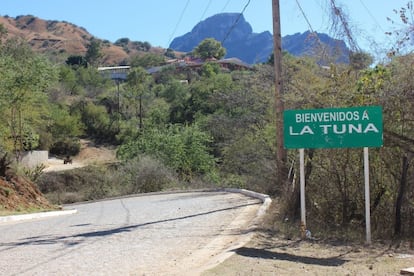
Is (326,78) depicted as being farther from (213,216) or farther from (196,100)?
(196,100)

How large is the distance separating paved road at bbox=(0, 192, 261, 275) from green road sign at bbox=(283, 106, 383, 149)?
2398mm

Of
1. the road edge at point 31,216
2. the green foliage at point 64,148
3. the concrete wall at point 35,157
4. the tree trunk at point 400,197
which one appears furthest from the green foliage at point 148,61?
the tree trunk at point 400,197

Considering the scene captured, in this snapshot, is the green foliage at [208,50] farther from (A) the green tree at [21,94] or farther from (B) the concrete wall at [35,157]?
(A) the green tree at [21,94]

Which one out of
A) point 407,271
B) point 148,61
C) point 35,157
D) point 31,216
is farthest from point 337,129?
point 148,61

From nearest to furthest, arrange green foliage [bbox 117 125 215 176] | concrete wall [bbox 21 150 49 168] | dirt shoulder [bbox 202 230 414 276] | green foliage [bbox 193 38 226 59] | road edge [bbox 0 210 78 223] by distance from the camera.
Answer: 1. dirt shoulder [bbox 202 230 414 276]
2. road edge [bbox 0 210 78 223]
3. green foliage [bbox 117 125 215 176]
4. concrete wall [bbox 21 150 49 168]
5. green foliage [bbox 193 38 226 59]

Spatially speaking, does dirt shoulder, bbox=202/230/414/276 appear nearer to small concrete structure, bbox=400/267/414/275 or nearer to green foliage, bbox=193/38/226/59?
small concrete structure, bbox=400/267/414/275

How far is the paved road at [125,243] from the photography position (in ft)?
28.1

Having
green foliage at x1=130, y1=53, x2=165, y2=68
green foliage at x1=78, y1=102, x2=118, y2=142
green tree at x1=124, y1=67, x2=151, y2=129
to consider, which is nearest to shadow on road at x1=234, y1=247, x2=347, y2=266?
green tree at x1=124, y1=67, x2=151, y2=129

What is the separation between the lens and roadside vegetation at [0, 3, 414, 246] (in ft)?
37.4

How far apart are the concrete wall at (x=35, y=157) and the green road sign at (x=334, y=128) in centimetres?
5101

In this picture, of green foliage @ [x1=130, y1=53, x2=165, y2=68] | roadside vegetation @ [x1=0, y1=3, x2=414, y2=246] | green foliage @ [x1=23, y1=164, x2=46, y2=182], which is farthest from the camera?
green foliage @ [x1=130, y1=53, x2=165, y2=68]

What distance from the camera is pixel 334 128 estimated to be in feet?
34.4

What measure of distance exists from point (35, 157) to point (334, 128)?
5655cm

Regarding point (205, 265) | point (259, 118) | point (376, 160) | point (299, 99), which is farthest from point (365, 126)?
point (259, 118)
